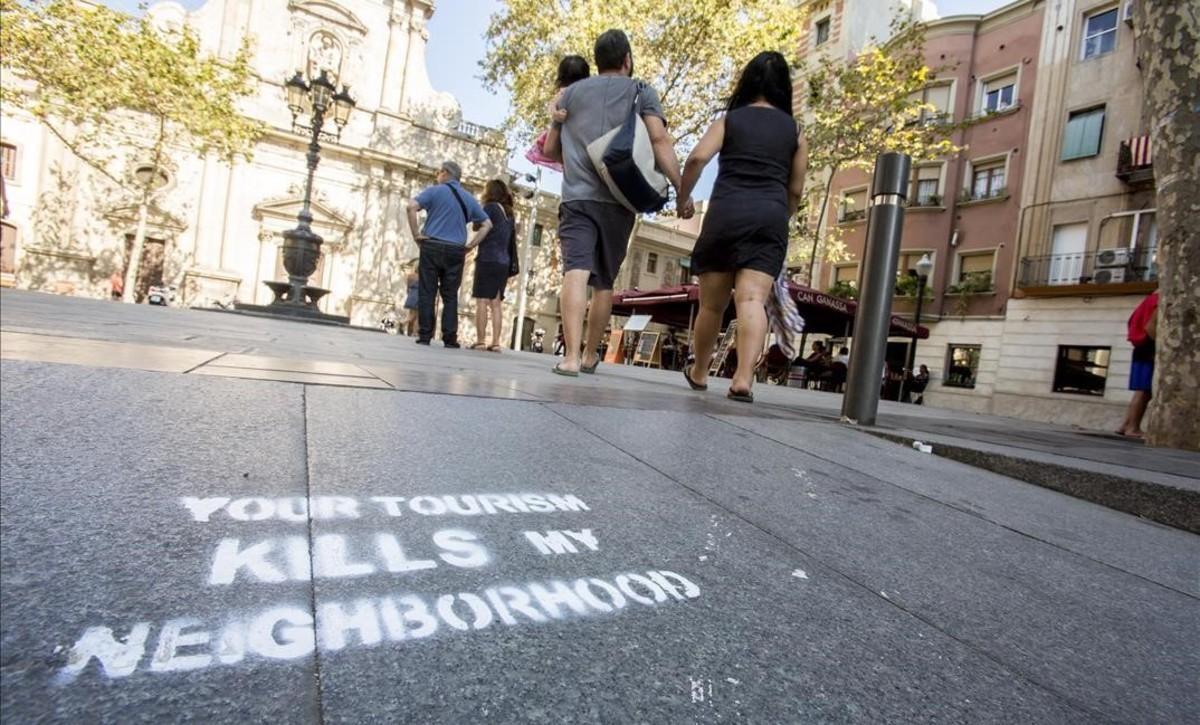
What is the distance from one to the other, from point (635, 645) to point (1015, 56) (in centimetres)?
2407

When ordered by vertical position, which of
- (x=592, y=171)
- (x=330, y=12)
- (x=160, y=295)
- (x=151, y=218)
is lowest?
(x=160, y=295)

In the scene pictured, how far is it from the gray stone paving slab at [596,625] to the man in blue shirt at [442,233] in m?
4.81

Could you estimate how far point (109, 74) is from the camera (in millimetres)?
17406

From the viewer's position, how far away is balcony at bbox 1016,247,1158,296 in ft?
49.9

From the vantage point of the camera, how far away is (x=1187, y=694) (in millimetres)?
819

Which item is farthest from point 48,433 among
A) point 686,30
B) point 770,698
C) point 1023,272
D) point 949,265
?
point 949,265

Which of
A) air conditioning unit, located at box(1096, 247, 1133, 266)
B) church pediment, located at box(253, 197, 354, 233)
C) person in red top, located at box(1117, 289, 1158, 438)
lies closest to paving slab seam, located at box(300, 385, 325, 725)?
person in red top, located at box(1117, 289, 1158, 438)

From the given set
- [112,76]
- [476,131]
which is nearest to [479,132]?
[476,131]

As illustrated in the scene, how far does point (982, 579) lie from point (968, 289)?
68.7ft

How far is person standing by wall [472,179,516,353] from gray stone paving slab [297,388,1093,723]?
Result: 198 inches

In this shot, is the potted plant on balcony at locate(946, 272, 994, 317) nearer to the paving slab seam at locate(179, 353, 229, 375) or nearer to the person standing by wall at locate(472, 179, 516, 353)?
the person standing by wall at locate(472, 179, 516, 353)

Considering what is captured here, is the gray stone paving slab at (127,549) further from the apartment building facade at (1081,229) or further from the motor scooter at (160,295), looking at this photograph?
the motor scooter at (160,295)

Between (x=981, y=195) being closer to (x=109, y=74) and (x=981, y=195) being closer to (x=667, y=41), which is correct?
(x=667, y=41)

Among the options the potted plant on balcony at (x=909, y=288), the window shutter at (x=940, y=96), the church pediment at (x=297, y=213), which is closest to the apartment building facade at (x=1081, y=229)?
the potted plant on balcony at (x=909, y=288)
